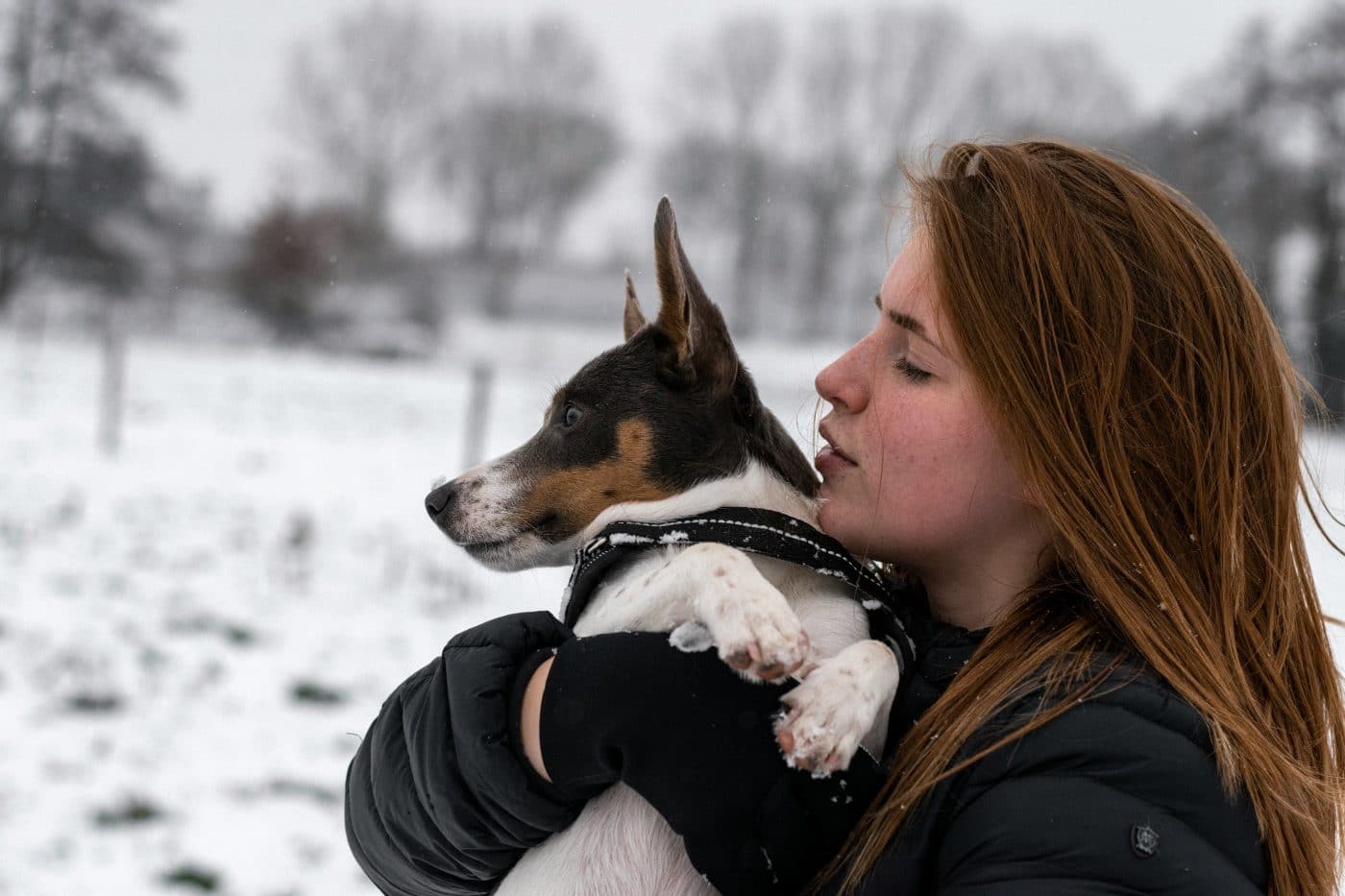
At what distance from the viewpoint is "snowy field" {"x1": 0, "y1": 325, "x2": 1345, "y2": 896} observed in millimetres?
4102

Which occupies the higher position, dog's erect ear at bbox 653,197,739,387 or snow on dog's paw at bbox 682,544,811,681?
dog's erect ear at bbox 653,197,739,387

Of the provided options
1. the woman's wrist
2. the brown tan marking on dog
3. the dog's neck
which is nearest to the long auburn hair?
the woman's wrist

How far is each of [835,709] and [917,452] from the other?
0.47 metres

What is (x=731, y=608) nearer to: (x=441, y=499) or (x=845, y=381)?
(x=845, y=381)

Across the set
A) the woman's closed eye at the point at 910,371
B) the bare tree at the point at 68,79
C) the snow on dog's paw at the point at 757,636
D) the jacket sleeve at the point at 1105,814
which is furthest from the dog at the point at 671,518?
the bare tree at the point at 68,79

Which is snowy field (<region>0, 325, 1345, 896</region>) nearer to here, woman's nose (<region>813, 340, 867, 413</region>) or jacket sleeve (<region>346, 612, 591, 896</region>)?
woman's nose (<region>813, 340, 867, 413</region>)

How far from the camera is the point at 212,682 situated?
5492 millimetres

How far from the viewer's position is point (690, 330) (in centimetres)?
248

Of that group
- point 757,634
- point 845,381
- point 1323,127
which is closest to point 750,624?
point 757,634

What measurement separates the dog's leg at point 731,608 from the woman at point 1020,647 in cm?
6

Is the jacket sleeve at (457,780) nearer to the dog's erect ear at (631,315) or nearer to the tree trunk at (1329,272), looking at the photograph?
the dog's erect ear at (631,315)

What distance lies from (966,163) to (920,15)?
8.03m

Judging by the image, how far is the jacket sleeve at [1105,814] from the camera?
1.37 m

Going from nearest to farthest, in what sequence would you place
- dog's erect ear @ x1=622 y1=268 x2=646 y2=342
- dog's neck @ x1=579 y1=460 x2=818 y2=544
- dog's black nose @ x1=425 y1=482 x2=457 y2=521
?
1. dog's neck @ x1=579 y1=460 x2=818 y2=544
2. dog's black nose @ x1=425 y1=482 x2=457 y2=521
3. dog's erect ear @ x1=622 y1=268 x2=646 y2=342
